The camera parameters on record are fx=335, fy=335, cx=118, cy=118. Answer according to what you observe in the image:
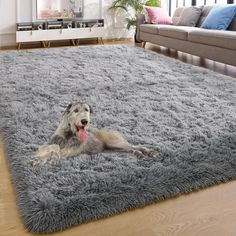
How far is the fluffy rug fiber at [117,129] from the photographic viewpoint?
4.63 feet

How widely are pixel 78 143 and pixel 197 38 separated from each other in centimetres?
283

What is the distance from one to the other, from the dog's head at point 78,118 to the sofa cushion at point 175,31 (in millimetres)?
2537

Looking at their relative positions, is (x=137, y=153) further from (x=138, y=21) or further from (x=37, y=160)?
(x=138, y=21)

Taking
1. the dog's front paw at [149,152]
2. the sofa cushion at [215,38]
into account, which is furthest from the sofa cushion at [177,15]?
the dog's front paw at [149,152]

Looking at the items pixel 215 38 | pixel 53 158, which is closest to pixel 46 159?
pixel 53 158

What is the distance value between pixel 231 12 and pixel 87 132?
318cm

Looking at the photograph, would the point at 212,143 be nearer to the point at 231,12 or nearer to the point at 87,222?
the point at 87,222

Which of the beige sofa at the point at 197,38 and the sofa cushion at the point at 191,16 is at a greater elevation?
the sofa cushion at the point at 191,16

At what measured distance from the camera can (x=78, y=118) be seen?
2.16m

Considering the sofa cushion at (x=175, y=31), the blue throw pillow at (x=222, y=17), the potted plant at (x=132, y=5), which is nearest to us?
the blue throw pillow at (x=222, y=17)

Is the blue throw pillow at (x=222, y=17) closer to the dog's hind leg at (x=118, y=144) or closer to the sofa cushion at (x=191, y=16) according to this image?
the sofa cushion at (x=191, y=16)

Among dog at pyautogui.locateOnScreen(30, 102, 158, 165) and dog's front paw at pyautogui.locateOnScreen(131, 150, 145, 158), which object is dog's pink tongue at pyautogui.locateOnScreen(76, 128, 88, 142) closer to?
dog at pyautogui.locateOnScreen(30, 102, 158, 165)

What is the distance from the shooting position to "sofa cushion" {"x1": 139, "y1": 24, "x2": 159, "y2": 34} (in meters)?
5.06

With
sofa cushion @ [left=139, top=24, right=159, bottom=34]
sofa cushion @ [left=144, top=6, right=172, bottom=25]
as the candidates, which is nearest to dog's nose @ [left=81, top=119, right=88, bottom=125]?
sofa cushion @ [left=139, top=24, right=159, bottom=34]
